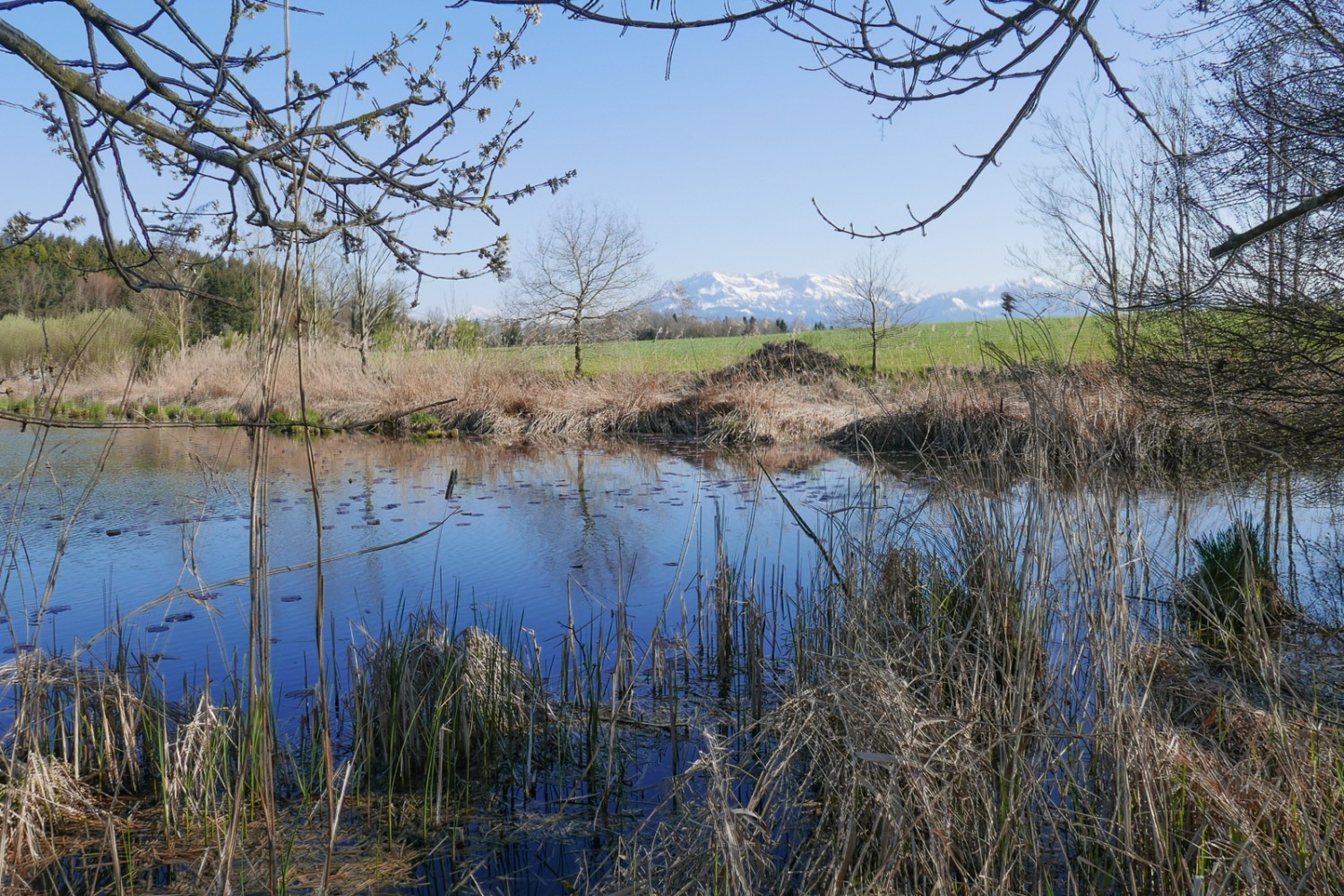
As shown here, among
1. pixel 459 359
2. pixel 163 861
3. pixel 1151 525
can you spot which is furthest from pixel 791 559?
pixel 459 359

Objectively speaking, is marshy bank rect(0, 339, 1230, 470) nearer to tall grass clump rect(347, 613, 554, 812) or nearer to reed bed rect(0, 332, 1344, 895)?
reed bed rect(0, 332, 1344, 895)

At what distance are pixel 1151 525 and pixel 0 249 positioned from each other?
6.20m

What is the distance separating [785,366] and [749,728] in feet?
48.3

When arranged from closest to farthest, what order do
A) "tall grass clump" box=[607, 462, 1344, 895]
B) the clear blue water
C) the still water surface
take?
"tall grass clump" box=[607, 462, 1344, 895]
the still water surface
the clear blue water

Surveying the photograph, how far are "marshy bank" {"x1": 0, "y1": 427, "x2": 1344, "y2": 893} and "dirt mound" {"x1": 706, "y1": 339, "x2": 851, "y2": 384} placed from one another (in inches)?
411

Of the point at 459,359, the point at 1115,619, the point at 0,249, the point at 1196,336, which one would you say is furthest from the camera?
the point at 459,359

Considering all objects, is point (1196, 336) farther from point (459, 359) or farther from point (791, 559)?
point (459, 359)

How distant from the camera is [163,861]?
8.82ft

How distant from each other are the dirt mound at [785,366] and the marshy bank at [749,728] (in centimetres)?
1045

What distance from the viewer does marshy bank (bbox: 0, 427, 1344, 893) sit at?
2.14 metres

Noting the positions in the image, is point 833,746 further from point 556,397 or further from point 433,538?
point 556,397

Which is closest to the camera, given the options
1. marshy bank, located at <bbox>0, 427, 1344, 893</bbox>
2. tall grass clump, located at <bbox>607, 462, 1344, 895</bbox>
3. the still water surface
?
tall grass clump, located at <bbox>607, 462, 1344, 895</bbox>

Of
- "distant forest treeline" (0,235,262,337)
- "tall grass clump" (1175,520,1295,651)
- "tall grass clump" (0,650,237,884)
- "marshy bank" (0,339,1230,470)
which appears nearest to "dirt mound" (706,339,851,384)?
"marshy bank" (0,339,1230,470)

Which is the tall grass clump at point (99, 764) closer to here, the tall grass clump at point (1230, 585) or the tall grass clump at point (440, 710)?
the tall grass clump at point (440, 710)
